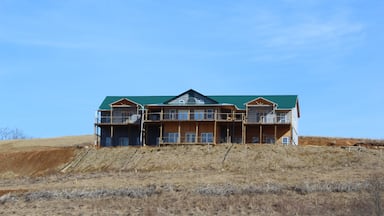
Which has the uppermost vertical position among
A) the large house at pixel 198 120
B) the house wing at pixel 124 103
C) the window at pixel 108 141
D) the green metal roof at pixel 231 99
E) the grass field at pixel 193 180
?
the green metal roof at pixel 231 99

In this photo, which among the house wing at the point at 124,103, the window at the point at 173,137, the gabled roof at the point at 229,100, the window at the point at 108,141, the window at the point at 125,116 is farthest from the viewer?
the window at the point at 108,141

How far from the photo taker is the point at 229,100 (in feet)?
283

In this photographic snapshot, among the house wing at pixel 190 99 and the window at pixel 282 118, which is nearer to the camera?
the window at pixel 282 118

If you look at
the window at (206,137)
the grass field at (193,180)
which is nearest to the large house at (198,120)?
the window at (206,137)

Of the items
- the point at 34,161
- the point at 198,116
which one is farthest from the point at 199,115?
the point at 34,161

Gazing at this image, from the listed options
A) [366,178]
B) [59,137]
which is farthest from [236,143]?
[59,137]

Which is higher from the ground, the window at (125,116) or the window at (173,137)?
the window at (125,116)

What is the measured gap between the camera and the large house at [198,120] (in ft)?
265

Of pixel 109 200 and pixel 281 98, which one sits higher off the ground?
pixel 281 98

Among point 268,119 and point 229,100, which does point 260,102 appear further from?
point 229,100

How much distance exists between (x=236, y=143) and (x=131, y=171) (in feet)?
55.8

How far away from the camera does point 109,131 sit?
85.7 meters

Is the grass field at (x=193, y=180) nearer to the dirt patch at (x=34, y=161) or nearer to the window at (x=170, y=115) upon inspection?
the dirt patch at (x=34, y=161)

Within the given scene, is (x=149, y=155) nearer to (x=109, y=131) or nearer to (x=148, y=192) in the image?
A: (x=109, y=131)
